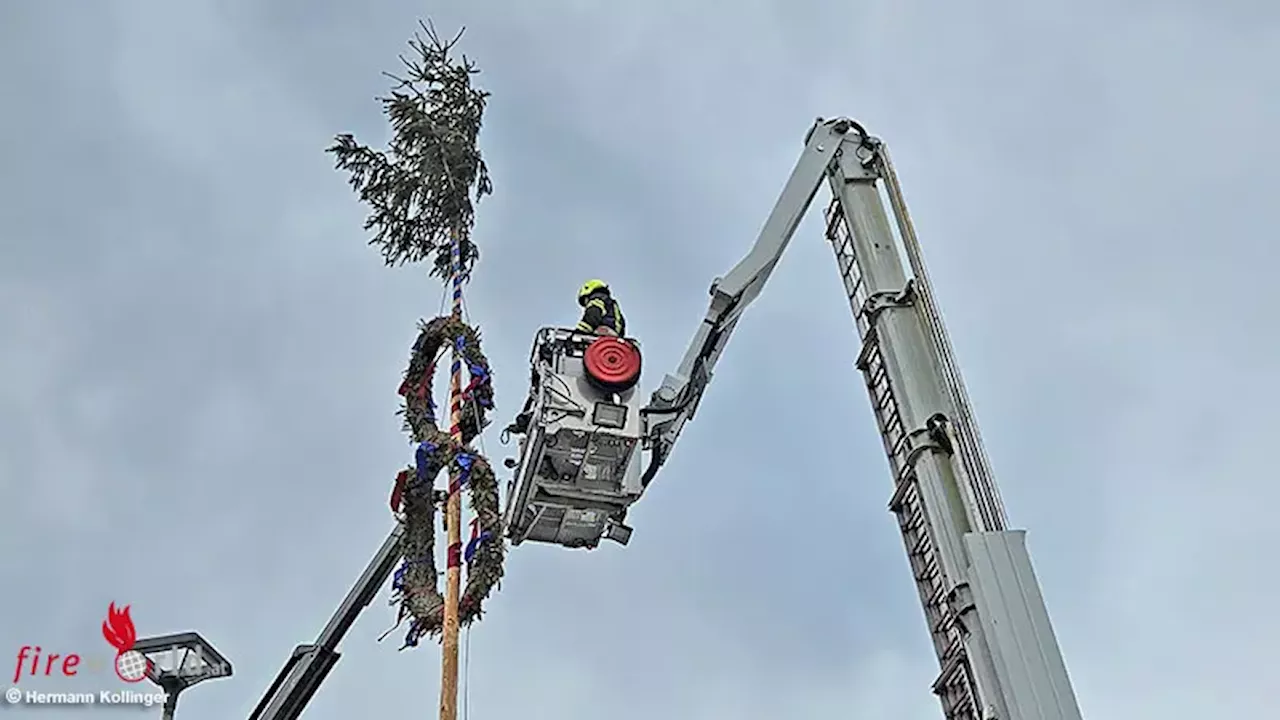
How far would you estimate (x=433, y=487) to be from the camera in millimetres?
10828

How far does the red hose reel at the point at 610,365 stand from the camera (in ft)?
31.7

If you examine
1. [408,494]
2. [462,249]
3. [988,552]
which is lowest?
[988,552]

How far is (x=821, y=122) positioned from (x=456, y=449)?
3539 mm

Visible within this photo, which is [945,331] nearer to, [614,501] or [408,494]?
[614,501]

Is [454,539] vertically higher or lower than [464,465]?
lower

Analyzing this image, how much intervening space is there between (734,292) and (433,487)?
8.98 feet

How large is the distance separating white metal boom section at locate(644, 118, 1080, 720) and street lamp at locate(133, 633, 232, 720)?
3386 mm

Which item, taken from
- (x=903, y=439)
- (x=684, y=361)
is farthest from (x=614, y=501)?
(x=903, y=439)

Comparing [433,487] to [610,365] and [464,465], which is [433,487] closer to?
[464,465]

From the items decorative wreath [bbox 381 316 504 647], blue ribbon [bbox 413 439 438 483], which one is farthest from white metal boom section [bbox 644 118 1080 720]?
blue ribbon [bbox 413 439 438 483]

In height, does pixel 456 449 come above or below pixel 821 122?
below

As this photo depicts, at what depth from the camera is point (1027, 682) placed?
691 cm

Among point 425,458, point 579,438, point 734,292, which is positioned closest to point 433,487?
point 425,458

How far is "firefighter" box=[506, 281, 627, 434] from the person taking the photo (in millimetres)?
9992
